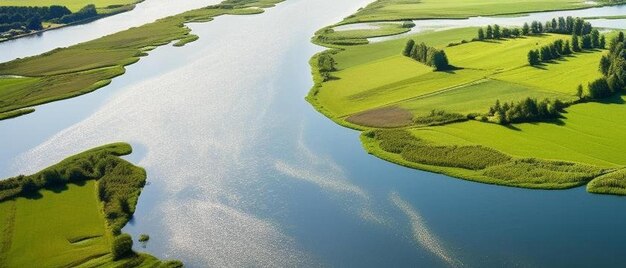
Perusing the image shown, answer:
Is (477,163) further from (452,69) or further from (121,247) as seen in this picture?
(452,69)

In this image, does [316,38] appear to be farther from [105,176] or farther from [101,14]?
[101,14]

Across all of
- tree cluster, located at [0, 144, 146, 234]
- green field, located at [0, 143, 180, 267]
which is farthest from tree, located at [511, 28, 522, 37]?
tree cluster, located at [0, 144, 146, 234]

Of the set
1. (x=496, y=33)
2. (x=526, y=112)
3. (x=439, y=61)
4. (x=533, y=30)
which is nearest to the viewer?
(x=526, y=112)

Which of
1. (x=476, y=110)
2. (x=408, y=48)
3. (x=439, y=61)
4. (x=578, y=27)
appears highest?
(x=578, y=27)

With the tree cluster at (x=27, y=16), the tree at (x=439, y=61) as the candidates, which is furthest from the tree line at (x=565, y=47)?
the tree cluster at (x=27, y=16)

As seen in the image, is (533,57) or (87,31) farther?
(87,31)

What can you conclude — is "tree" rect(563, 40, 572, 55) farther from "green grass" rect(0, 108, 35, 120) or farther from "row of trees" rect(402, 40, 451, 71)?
"green grass" rect(0, 108, 35, 120)

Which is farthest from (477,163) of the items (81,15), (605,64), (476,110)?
(81,15)
